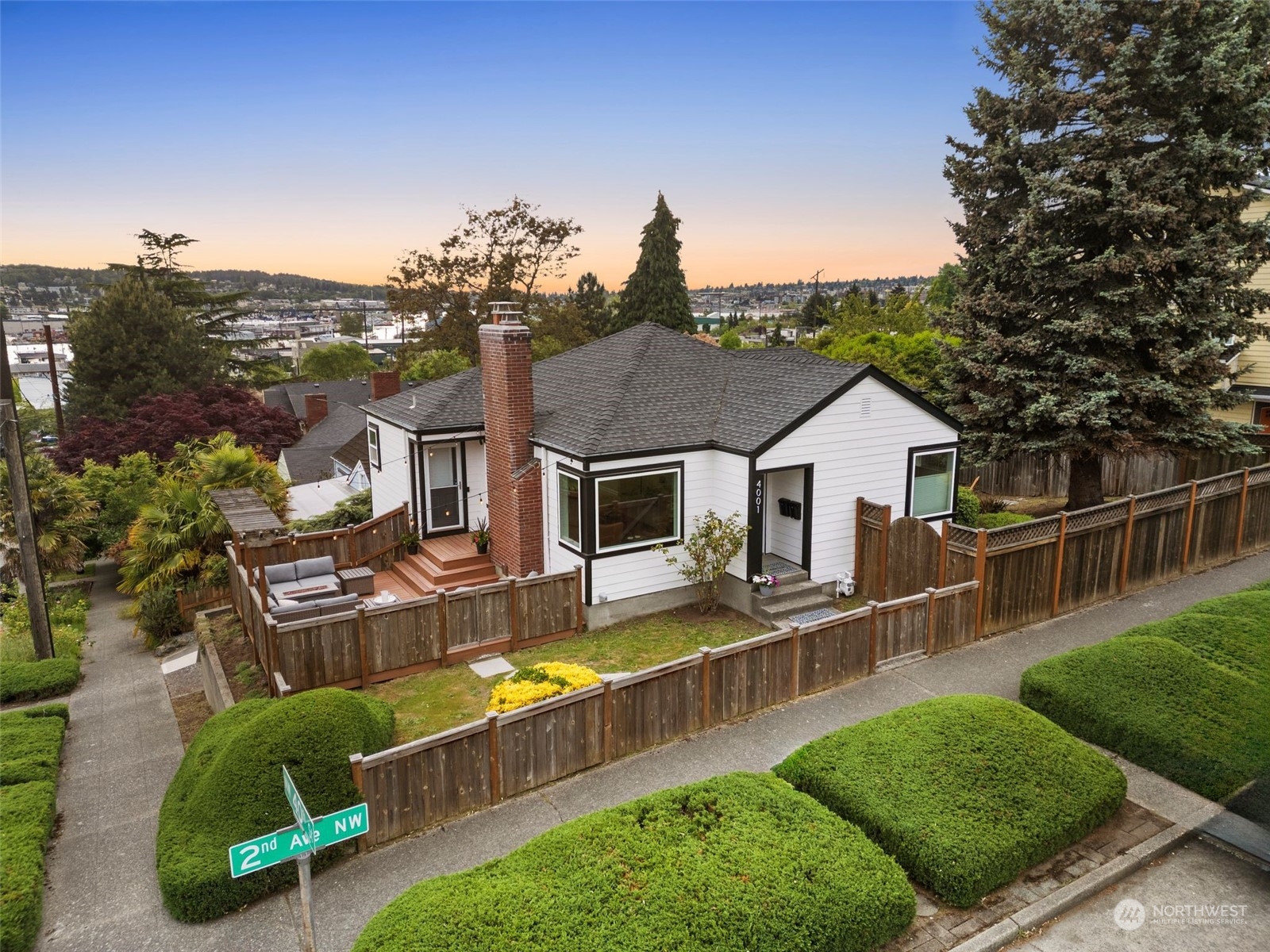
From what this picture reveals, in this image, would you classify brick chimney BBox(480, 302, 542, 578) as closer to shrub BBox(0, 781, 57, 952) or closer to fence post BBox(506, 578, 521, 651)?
fence post BBox(506, 578, 521, 651)

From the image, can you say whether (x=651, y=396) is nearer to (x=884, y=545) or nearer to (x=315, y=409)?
(x=884, y=545)

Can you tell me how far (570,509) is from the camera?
45.7 feet

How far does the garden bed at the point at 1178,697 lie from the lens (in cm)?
862

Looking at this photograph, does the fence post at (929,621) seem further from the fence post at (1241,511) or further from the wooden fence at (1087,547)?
the fence post at (1241,511)

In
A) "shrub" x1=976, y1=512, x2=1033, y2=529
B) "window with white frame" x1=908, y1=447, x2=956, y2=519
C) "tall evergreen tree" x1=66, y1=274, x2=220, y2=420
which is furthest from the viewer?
"tall evergreen tree" x1=66, y1=274, x2=220, y2=420

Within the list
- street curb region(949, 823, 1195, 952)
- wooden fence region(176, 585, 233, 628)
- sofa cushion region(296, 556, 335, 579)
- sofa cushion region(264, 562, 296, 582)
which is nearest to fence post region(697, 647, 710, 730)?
street curb region(949, 823, 1195, 952)

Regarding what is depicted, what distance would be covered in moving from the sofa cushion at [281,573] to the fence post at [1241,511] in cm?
1894

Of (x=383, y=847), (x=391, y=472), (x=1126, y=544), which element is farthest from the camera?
(x=391, y=472)

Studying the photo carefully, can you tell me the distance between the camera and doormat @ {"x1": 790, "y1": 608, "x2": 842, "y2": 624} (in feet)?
44.3

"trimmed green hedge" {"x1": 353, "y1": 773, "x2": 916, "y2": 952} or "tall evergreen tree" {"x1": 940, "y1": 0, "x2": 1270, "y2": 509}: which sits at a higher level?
"tall evergreen tree" {"x1": 940, "y1": 0, "x2": 1270, "y2": 509}

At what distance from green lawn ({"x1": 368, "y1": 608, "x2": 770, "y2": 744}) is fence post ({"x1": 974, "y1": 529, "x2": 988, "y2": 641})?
3362 millimetres

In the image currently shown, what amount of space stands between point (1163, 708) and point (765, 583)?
20.2 ft

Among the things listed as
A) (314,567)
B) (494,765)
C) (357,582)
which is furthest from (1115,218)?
(314,567)

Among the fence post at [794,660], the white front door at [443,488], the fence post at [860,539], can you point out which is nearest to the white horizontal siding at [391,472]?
the white front door at [443,488]
